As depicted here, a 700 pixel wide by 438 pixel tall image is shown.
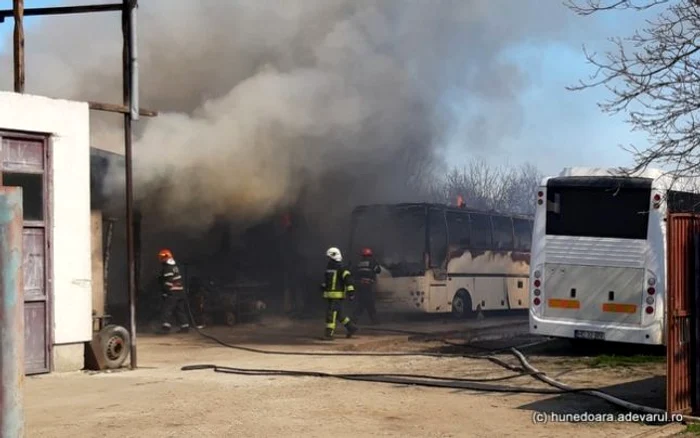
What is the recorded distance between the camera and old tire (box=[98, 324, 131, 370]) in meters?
11.8

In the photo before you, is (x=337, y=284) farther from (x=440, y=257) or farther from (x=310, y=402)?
(x=310, y=402)

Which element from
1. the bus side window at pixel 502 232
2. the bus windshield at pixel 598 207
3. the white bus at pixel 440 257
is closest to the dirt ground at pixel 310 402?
the bus windshield at pixel 598 207

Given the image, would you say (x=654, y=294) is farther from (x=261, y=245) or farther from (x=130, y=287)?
(x=261, y=245)

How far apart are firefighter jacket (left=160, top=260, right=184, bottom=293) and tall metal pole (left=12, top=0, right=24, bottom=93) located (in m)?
6.85

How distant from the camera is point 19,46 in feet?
38.0

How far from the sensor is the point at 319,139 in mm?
21984

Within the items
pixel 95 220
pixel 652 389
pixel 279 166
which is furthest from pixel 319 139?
pixel 652 389

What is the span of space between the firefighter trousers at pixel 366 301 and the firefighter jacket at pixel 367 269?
224 millimetres

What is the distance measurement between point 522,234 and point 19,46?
15.0 m

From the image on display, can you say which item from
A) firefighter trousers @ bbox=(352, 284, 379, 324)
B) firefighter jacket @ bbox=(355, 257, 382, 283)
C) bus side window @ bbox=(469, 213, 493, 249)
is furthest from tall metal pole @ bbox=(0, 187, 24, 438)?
bus side window @ bbox=(469, 213, 493, 249)

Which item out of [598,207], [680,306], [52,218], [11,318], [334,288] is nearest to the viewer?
[11,318]

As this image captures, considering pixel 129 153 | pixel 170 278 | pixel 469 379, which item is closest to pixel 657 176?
pixel 469 379

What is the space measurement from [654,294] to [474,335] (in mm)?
5457

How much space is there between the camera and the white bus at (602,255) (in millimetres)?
12086
